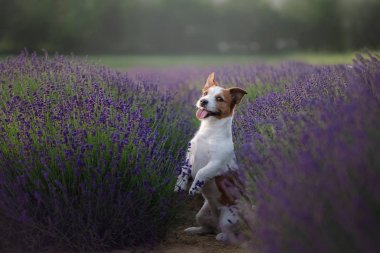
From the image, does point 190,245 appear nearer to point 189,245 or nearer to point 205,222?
point 189,245

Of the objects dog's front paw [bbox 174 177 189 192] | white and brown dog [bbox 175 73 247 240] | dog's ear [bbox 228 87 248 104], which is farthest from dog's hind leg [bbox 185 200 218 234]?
dog's ear [bbox 228 87 248 104]

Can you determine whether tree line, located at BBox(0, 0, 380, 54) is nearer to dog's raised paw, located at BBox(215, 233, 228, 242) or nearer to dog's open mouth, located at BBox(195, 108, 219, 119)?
dog's open mouth, located at BBox(195, 108, 219, 119)

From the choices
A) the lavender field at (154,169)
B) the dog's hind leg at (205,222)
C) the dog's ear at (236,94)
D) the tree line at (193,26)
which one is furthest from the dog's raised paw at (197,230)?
the tree line at (193,26)

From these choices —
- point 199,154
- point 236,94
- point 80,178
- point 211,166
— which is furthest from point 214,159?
point 80,178

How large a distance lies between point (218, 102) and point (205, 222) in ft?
3.09

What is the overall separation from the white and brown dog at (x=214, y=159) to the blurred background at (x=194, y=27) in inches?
734

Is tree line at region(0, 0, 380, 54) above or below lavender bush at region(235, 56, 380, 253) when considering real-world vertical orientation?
above

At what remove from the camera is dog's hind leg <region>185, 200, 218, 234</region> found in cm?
403

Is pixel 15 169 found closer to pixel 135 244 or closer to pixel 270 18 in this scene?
pixel 135 244

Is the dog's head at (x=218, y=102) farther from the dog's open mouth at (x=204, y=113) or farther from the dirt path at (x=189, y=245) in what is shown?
the dirt path at (x=189, y=245)

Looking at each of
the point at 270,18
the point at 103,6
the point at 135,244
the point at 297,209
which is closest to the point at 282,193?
the point at 297,209

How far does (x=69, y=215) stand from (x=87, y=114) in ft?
2.34

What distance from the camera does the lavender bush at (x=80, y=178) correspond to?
3.36 meters

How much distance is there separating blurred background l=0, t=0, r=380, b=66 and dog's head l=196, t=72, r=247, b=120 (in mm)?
18650
